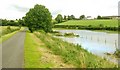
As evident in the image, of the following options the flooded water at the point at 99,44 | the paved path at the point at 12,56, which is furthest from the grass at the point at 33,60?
the flooded water at the point at 99,44

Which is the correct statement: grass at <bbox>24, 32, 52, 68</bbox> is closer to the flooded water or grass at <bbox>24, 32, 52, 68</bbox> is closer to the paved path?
the paved path

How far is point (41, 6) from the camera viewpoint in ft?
296

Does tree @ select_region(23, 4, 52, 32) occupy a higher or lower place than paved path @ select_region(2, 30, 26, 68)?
higher

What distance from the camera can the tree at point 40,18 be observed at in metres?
86.0

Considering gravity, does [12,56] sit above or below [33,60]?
above

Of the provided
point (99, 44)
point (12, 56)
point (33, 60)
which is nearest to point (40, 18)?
point (99, 44)

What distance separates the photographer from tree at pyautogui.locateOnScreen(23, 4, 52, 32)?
86000 mm

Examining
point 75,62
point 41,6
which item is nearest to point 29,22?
point 41,6

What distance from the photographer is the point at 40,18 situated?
8662 centimetres

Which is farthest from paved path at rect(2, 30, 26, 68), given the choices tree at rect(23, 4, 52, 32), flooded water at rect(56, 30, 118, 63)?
tree at rect(23, 4, 52, 32)

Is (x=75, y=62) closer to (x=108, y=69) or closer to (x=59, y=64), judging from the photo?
(x=59, y=64)

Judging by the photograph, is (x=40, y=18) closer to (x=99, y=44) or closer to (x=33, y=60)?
(x=99, y=44)

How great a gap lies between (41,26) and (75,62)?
67.1 m

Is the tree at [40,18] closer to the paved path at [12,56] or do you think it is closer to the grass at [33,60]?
the paved path at [12,56]
